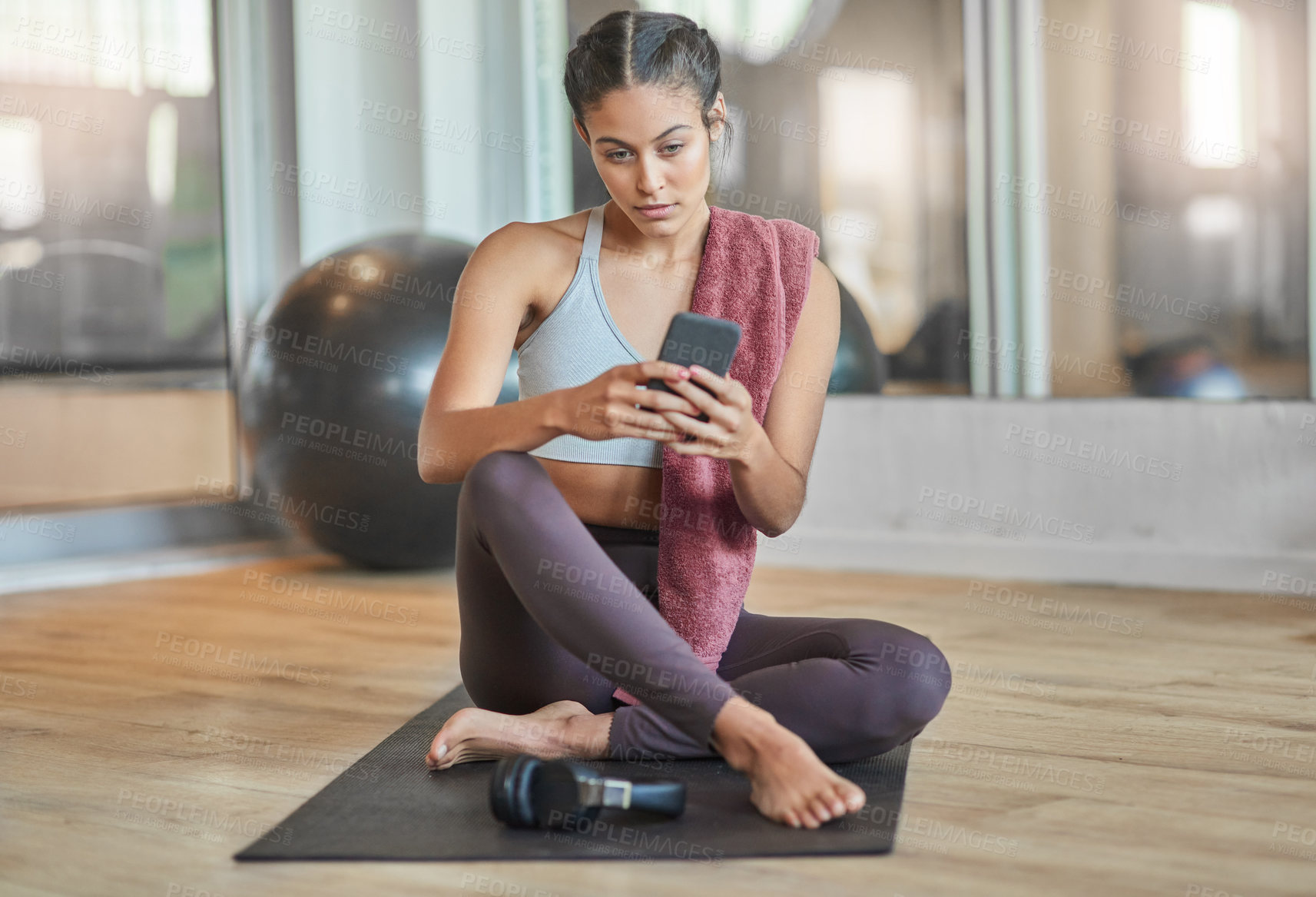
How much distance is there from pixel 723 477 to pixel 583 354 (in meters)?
0.20

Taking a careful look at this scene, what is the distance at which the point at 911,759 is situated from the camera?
1402 millimetres

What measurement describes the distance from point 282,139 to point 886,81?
1543mm

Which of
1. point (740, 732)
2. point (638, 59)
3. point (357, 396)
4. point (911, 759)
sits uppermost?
point (638, 59)

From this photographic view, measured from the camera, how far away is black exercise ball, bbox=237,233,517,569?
251 cm

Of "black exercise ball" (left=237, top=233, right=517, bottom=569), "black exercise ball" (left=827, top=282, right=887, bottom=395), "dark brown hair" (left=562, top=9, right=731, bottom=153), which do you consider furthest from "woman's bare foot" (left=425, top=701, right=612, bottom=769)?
"black exercise ball" (left=827, top=282, right=887, bottom=395)

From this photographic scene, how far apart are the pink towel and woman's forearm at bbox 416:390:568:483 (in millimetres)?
187

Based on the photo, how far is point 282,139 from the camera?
3.26 meters

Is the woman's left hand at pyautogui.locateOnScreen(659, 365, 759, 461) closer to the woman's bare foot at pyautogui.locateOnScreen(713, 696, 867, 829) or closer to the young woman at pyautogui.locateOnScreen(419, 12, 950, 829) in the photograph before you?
the young woman at pyautogui.locateOnScreen(419, 12, 950, 829)

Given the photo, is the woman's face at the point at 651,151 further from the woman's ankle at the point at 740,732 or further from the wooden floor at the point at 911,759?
the wooden floor at the point at 911,759

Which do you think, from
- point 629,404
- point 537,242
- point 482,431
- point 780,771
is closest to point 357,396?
point 537,242

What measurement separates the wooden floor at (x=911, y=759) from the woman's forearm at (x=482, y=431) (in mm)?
373

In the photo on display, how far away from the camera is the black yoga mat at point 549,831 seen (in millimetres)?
1108

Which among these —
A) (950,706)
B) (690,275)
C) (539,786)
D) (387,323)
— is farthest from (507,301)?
(387,323)

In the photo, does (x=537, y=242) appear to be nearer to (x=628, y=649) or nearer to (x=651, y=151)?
(x=651, y=151)
